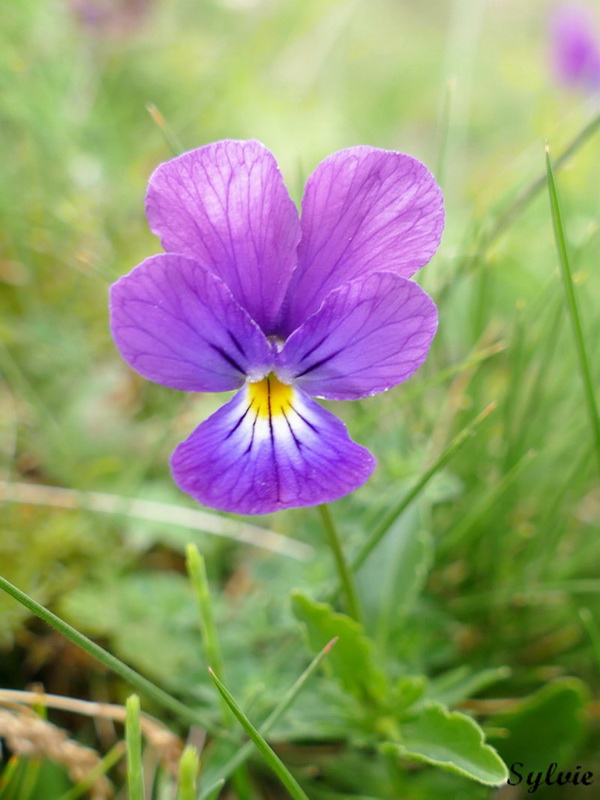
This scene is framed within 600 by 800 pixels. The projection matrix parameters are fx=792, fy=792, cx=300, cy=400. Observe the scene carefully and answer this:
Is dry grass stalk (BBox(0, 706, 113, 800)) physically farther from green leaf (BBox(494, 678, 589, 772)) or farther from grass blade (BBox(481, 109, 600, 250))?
grass blade (BBox(481, 109, 600, 250))

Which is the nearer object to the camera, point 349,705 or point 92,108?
point 349,705

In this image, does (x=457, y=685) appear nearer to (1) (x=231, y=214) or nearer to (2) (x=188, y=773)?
(2) (x=188, y=773)

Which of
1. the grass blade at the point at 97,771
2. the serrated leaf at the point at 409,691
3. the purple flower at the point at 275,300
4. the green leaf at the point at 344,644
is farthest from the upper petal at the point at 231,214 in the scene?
the grass blade at the point at 97,771

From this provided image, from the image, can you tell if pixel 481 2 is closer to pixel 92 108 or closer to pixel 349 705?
pixel 92 108

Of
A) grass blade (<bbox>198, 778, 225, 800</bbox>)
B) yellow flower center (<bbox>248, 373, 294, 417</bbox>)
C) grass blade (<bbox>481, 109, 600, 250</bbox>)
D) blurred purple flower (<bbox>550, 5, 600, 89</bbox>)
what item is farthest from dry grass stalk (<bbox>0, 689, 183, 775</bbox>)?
blurred purple flower (<bbox>550, 5, 600, 89</bbox>)

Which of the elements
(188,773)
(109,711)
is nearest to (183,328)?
(188,773)

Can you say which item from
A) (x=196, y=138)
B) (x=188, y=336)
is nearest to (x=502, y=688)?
(x=188, y=336)
